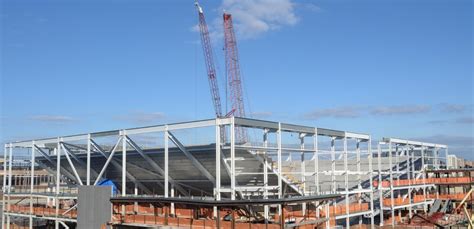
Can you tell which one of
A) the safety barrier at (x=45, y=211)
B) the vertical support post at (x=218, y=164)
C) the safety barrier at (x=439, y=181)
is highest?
the vertical support post at (x=218, y=164)

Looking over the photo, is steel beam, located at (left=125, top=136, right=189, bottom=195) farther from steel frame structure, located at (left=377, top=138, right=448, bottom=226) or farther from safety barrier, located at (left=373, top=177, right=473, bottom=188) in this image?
safety barrier, located at (left=373, top=177, right=473, bottom=188)

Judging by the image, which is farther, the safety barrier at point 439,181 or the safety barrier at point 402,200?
the safety barrier at point 439,181

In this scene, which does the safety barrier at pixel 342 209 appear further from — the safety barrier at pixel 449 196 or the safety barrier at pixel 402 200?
the safety barrier at pixel 449 196

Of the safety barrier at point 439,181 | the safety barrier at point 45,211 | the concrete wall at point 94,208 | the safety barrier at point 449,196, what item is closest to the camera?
the concrete wall at point 94,208

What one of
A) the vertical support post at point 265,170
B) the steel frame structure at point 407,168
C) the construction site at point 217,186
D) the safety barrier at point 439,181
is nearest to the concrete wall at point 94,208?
the construction site at point 217,186

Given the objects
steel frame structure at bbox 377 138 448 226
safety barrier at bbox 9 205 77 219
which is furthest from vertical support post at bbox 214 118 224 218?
steel frame structure at bbox 377 138 448 226

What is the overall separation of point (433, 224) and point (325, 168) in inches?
705

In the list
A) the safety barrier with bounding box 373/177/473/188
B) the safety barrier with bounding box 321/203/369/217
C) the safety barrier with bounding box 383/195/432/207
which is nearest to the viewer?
the safety barrier with bounding box 321/203/369/217

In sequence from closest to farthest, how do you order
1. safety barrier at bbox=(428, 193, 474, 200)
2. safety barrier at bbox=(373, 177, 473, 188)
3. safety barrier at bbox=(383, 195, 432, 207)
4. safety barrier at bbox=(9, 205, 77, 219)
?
safety barrier at bbox=(9, 205, 77, 219) → safety barrier at bbox=(383, 195, 432, 207) → safety barrier at bbox=(373, 177, 473, 188) → safety barrier at bbox=(428, 193, 474, 200)

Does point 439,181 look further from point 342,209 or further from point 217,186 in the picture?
point 217,186

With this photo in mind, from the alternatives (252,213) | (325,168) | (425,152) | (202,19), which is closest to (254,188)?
(252,213)

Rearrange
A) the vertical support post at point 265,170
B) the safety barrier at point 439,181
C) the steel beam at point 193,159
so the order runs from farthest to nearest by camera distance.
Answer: the safety barrier at point 439,181 < the steel beam at point 193,159 < the vertical support post at point 265,170

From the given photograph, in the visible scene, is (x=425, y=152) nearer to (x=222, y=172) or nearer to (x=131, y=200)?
(x=222, y=172)

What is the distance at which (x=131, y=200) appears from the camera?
42.4m
